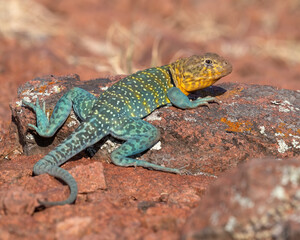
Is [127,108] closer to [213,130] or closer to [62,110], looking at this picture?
[62,110]

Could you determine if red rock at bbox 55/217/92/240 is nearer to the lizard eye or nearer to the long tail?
the long tail

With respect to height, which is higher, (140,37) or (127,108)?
(127,108)

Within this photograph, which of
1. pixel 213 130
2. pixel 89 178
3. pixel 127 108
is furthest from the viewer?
pixel 127 108

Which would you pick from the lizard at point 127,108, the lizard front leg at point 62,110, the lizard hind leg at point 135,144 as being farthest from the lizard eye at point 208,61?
the lizard front leg at point 62,110

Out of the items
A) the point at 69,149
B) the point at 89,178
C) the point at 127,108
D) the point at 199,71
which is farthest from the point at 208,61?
the point at 89,178

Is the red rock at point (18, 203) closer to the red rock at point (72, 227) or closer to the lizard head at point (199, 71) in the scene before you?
the red rock at point (72, 227)

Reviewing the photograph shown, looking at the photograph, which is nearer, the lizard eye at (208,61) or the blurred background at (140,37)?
the lizard eye at (208,61)

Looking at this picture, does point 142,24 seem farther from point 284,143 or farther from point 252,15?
point 284,143
